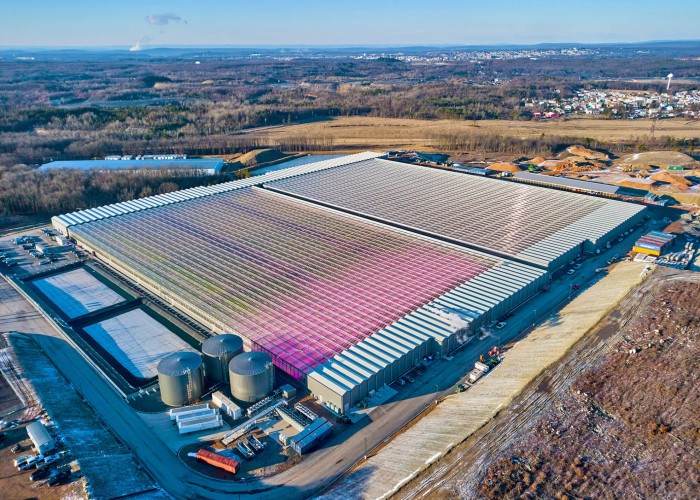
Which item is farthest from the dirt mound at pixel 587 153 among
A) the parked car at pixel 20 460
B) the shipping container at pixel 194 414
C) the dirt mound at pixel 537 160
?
the parked car at pixel 20 460

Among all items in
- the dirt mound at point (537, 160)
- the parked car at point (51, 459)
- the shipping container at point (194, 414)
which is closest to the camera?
the parked car at point (51, 459)

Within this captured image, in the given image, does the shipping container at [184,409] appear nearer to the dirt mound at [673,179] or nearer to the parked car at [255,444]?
the parked car at [255,444]

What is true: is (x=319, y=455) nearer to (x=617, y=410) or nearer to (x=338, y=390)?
(x=338, y=390)

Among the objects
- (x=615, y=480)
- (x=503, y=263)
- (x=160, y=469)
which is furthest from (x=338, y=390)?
(x=503, y=263)

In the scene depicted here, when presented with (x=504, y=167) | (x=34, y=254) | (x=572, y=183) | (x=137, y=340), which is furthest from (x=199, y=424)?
(x=504, y=167)

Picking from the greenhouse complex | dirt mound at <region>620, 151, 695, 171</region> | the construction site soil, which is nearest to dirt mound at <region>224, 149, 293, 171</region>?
the greenhouse complex

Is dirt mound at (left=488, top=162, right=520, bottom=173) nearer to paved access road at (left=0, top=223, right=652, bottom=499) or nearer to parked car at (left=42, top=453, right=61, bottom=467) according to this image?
paved access road at (left=0, top=223, right=652, bottom=499)

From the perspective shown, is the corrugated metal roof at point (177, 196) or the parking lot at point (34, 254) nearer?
the parking lot at point (34, 254)
